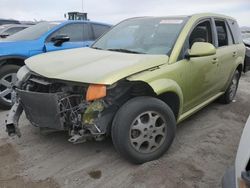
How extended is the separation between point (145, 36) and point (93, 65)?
3.53 feet

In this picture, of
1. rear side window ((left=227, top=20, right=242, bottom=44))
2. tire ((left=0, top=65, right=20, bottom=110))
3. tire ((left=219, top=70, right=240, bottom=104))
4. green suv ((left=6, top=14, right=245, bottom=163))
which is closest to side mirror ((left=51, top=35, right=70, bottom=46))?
tire ((left=0, top=65, right=20, bottom=110))

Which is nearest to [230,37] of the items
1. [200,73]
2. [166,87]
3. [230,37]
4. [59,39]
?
[230,37]

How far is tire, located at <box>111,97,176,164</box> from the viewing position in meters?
3.21

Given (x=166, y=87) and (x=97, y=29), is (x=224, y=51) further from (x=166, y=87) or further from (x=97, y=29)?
(x=97, y=29)

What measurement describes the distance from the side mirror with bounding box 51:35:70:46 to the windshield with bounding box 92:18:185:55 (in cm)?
119

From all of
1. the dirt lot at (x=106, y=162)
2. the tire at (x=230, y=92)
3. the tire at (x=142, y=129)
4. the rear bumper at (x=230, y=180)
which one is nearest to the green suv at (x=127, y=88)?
the tire at (x=142, y=129)

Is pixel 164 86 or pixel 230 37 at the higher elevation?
pixel 230 37

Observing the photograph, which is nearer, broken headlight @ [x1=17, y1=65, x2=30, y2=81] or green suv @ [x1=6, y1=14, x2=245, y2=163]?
green suv @ [x1=6, y1=14, x2=245, y2=163]

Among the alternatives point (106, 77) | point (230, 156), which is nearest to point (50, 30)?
point (106, 77)

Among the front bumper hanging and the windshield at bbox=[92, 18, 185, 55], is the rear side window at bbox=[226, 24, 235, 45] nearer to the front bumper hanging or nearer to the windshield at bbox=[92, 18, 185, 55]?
the windshield at bbox=[92, 18, 185, 55]

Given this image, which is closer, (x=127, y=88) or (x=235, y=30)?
(x=127, y=88)

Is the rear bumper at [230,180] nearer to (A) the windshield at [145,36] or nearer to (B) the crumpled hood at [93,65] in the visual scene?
(B) the crumpled hood at [93,65]

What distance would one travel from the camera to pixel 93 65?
11.3 feet

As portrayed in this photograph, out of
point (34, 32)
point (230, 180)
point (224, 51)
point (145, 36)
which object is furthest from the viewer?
point (34, 32)
